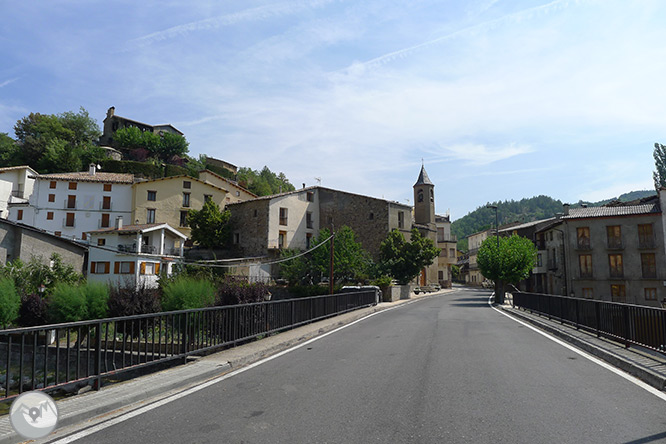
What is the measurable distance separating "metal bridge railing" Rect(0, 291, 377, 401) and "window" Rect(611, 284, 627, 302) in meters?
36.2

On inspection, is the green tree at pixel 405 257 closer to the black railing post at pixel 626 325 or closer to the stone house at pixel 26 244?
the stone house at pixel 26 244

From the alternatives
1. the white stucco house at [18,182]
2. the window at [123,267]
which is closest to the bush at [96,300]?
the window at [123,267]

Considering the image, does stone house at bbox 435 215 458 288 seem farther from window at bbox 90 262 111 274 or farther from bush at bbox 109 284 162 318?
bush at bbox 109 284 162 318

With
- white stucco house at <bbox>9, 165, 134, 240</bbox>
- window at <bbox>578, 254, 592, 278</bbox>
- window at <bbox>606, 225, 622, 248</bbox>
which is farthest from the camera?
white stucco house at <bbox>9, 165, 134, 240</bbox>

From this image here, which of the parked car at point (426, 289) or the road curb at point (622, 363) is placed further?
the parked car at point (426, 289)

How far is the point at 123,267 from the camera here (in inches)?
1357

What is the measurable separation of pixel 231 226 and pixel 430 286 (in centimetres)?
2459

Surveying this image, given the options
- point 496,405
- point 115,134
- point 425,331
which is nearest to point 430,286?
point 425,331

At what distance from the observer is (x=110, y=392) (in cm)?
566

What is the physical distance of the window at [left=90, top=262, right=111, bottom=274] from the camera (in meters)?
34.8

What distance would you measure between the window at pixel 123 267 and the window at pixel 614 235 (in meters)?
43.0

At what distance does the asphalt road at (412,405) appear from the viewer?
4.15m

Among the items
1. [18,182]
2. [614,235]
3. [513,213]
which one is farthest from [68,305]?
[513,213]

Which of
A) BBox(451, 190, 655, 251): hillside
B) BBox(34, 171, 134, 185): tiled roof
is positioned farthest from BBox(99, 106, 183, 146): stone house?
BBox(451, 190, 655, 251): hillside
